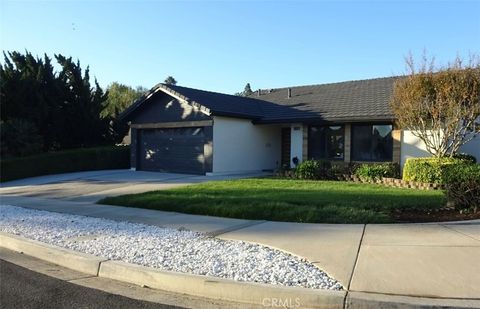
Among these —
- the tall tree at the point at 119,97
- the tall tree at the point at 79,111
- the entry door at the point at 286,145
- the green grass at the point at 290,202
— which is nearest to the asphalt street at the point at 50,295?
the green grass at the point at 290,202

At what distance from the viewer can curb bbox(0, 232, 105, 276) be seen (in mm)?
6543

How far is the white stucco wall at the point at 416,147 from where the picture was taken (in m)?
17.8

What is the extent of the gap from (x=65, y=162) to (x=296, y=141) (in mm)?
11882

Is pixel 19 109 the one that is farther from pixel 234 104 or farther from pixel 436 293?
pixel 436 293

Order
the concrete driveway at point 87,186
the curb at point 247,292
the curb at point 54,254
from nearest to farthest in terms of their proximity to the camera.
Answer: the curb at point 247,292 → the curb at point 54,254 → the concrete driveway at point 87,186

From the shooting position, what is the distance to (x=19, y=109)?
2525cm

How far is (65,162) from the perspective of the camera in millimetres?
24312

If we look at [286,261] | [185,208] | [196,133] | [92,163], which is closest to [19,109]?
[92,163]

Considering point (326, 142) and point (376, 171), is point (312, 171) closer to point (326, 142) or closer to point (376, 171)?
point (376, 171)

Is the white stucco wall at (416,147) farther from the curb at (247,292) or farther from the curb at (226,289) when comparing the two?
the curb at (226,289)

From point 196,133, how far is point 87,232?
13.6 meters

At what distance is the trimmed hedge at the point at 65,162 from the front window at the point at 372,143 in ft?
43.8

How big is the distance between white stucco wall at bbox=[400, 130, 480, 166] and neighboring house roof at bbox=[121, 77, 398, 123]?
1.09 m

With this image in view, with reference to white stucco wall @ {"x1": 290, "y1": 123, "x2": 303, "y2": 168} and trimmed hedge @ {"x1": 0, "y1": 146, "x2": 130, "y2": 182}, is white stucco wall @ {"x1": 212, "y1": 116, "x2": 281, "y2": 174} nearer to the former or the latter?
white stucco wall @ {"x1": 290, "y1": 123, "x2": 303, "y2": 168}
